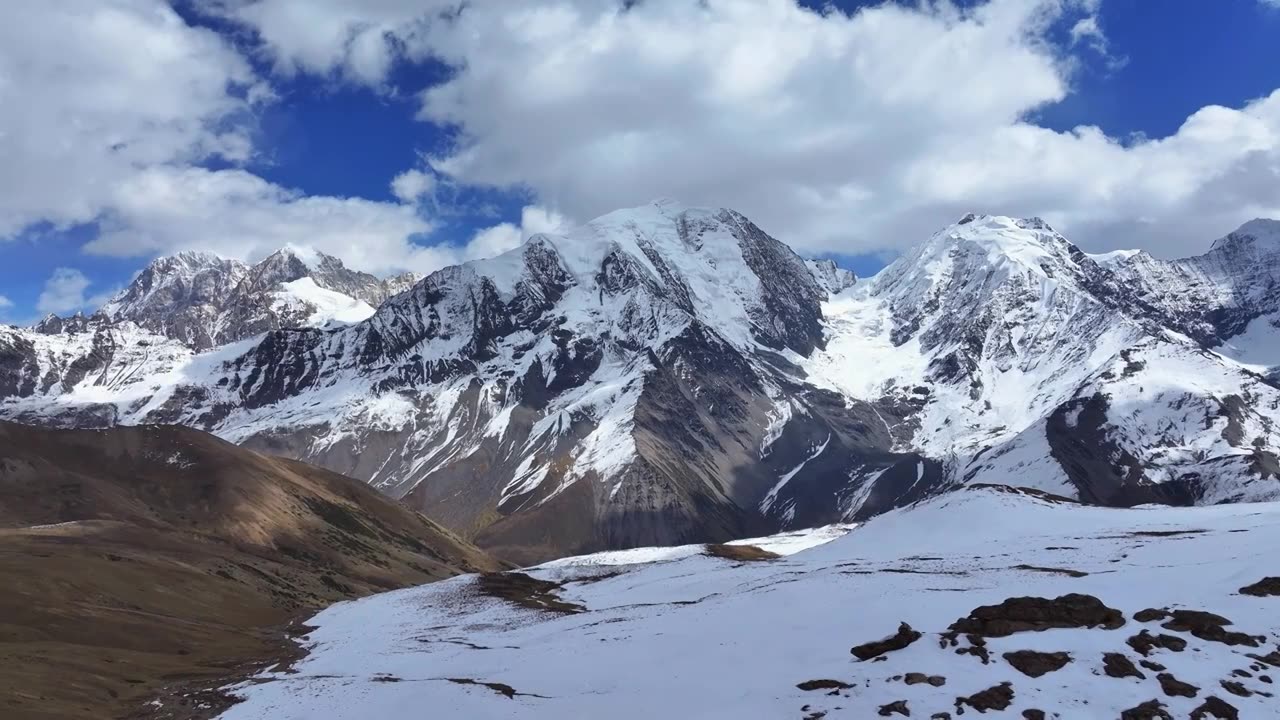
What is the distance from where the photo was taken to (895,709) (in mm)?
43000

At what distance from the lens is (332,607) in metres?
126

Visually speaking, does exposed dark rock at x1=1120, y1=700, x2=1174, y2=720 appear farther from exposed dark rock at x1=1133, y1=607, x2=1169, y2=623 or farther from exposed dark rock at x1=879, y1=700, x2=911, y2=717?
exposed dark rock at x1=1133, y1=607, x2=1169, y2=623

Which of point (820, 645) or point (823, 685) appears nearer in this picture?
point (823, 685)

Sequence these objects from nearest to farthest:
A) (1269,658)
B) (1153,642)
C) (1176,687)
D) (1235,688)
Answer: (1235,688)
(1176,687)
(1269,658)
(1153,642)

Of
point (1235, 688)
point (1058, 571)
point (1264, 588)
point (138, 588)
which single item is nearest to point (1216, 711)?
point (1235, 688)

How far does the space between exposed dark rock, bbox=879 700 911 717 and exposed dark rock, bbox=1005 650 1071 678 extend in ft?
19.2

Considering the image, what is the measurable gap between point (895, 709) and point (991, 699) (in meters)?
3.94

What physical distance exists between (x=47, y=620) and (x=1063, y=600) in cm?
7444

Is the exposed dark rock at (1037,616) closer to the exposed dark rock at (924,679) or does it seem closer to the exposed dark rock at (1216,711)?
the exposed dark rock at (924,679)

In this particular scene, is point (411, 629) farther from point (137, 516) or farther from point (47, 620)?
point (137, 516)

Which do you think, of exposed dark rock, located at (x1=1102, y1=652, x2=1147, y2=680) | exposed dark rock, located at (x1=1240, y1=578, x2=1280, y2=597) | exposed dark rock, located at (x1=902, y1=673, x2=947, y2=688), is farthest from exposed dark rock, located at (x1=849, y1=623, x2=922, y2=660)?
exposed dark rock, located at (x1=1240, y1=578, x2=1280, y2=597)

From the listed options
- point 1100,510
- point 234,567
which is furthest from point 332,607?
point 1100,510

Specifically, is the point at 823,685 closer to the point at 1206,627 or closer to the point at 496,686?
the point at 1206,627

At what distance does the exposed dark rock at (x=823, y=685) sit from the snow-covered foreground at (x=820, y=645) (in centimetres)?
27
